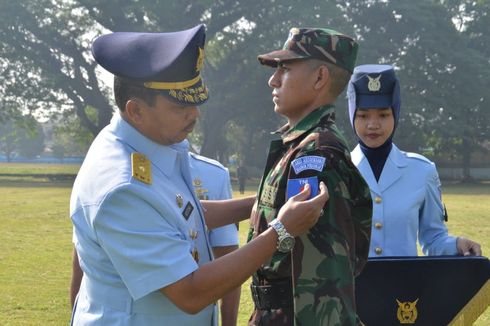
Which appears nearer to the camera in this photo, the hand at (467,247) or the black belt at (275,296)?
the black belt at (275,296)

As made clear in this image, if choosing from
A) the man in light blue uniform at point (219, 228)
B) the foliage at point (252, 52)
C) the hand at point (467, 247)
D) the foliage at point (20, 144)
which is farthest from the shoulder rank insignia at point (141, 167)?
the foliage at point (20, 144)

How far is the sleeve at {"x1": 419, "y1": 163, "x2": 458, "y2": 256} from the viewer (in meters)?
3.08

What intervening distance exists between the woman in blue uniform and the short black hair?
145cm

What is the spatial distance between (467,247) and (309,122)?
4.17 feet

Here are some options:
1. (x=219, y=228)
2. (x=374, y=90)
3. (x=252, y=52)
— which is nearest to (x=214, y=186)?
(x=219, y=228)

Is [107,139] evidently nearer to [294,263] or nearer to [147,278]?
[147,278]

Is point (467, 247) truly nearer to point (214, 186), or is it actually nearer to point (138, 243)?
point (214, 186)

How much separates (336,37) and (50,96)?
37882mm

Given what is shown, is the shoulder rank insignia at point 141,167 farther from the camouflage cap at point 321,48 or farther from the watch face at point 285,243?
the camouflage cap at point 321,48

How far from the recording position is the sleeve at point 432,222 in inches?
121

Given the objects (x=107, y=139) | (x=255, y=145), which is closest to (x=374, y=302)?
(x=107, y=139)

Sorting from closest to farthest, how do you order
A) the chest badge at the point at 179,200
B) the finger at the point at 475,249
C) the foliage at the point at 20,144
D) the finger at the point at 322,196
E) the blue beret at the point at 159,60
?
the finger at the point at 322,196
the blue beret at the point at 159,60
the chest badge at the point at 179,200
the finger at the point at 475,249
the foliage at the point at 20,144

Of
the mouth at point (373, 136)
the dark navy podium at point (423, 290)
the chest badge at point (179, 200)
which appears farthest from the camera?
the mouth at point (373, 136)

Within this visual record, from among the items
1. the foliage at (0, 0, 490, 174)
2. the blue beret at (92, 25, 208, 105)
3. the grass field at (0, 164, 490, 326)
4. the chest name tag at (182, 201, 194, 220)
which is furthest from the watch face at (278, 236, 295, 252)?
the foliage at (0, 0, 490, 174)
